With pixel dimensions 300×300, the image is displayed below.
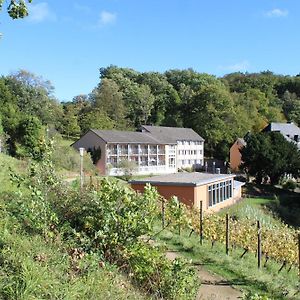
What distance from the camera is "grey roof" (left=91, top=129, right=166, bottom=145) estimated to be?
45.2 m

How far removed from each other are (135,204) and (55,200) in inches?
66.0

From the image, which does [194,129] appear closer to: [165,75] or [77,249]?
[165,75]

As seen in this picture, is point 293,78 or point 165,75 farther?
point 293,78

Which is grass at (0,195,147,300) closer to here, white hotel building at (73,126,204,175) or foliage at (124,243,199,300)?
foliage at (124,243,199,300)

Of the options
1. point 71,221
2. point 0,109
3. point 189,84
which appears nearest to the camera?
point 71,221

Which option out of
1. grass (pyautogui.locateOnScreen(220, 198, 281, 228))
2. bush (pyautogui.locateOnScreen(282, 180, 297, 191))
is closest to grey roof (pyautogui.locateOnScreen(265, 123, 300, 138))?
bush (pyautogui.locateOnScreen(282, 180, 297, 191))

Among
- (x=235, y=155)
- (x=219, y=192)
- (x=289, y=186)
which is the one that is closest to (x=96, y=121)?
(x=235, y=155)

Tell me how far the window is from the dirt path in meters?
18.0

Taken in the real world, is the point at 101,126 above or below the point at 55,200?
above

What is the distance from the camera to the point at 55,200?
7422 millimetres

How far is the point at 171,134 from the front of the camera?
5659 cm

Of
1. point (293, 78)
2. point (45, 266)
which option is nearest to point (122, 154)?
point (45, 266)

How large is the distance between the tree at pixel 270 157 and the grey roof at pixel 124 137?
11.0 metres

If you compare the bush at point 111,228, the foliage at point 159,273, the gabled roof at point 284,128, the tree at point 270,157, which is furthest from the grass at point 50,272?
the gabled roof at point 284,128
